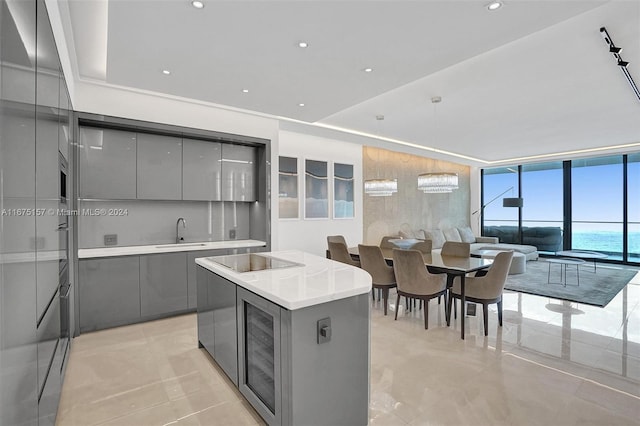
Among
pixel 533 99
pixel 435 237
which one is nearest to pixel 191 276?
pixel 533 99

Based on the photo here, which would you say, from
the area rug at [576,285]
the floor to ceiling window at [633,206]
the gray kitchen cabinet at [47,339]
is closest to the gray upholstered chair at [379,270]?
the area rug at [576,285]

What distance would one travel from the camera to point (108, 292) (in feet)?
11.6

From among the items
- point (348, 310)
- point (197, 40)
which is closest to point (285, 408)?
point (348, 310)

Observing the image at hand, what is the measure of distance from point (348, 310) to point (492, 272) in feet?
7.54

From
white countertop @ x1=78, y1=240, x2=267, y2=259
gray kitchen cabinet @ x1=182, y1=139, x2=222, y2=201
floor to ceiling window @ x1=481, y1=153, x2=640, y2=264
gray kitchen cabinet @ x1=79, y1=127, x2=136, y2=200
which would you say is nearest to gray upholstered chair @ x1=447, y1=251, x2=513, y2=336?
white countertop @ x1=78, y1=240, x2=267, y2=259

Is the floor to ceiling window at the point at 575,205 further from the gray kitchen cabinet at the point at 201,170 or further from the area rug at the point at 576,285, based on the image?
the gray kitchen cabinet at the point at 201,170

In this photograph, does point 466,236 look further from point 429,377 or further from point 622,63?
point 429,377

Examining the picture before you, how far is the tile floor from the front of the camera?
2154 mm

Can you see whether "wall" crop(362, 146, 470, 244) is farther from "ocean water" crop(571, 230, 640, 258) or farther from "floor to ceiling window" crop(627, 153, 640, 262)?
"floor to ceiling window" crop(627, 153, 640, 262)

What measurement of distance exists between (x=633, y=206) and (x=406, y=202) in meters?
5.51

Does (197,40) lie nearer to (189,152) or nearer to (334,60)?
(334,60)

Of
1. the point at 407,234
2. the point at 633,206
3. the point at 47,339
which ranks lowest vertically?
the point at 47,339

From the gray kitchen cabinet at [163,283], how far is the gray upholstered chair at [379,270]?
236 cm

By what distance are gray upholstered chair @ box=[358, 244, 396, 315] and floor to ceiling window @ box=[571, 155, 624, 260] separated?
25.0ft
